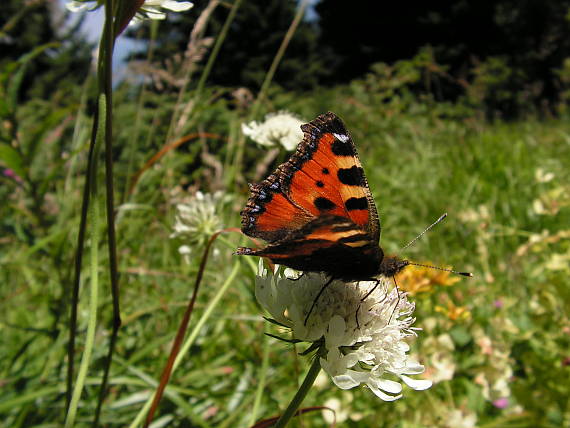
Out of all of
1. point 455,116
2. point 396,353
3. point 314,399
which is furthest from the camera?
point 455,116

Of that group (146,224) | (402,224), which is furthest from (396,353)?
(402,224)

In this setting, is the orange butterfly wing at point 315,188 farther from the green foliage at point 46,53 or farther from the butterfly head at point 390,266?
the green foliage at point 46,53

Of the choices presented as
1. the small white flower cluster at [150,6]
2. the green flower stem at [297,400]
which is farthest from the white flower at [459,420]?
the small white flower cluster at [150,6]

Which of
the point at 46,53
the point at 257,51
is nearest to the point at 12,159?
the point at 257,51

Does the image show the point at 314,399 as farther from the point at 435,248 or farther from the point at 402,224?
the point at 402,224

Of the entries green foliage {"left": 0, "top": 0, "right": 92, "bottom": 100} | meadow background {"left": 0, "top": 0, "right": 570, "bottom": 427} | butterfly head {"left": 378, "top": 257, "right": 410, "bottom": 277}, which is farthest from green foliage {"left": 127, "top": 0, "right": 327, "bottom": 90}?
butterfly head {"left": 378, "top": 257, "right": 410, "bottom": 277}

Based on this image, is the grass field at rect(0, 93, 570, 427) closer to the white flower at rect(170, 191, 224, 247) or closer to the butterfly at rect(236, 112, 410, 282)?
the white flower at rect(170, 191, 224, 247)

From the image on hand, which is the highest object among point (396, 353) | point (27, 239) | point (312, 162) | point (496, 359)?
point (312, 162)
